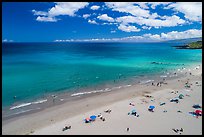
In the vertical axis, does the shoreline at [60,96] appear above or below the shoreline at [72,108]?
above

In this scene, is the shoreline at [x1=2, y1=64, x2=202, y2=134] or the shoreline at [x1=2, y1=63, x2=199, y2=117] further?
the shoreline at [x1=2, y1=63, x2=199, y2=117]

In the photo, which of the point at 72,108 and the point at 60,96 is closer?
the point at 72,108

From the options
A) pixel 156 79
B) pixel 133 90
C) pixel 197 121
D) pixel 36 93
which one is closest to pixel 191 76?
pixel 156 79

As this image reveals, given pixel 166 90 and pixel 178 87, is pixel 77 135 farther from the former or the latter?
pixel 178 87

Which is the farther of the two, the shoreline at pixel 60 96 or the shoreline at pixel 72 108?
the shoreline at pixel 60 96

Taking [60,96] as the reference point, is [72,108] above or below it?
below

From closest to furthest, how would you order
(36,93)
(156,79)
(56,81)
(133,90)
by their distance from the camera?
(36,93) < (133,90) < (56,81) < (156,79)

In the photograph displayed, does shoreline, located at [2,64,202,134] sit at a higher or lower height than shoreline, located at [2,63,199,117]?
lower

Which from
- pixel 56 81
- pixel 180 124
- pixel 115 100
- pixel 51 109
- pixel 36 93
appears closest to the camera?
pixel 180 124
